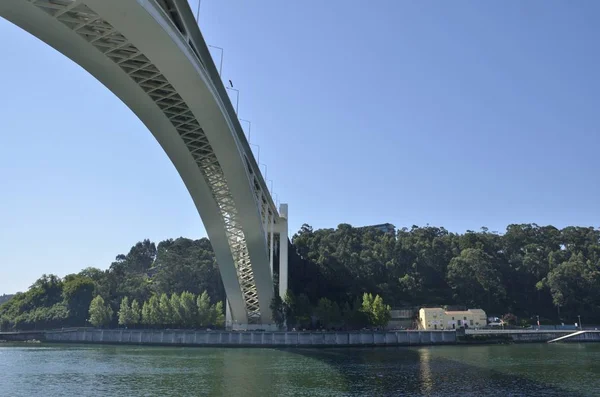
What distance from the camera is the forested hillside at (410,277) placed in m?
69.5

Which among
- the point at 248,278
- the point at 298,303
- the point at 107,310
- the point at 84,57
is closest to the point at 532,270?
the point at 298,303

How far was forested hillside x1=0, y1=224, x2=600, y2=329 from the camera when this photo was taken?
228ft

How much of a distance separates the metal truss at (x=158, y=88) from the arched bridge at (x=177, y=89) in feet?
0.13

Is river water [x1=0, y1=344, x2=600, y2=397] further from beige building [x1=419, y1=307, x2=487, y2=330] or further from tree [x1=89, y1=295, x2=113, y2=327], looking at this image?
tree [x1=89, y1=295, x2=113, y2=327]

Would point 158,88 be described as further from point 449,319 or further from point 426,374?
point 449,319

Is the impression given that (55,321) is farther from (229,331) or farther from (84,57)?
(84,57)

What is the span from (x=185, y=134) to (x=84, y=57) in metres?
9.93

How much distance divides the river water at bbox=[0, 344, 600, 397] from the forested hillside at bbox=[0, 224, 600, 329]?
2646 cm

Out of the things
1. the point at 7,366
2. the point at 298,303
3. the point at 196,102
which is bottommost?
the point at 7,366

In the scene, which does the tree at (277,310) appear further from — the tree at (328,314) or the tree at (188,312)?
the tree at (188,312)

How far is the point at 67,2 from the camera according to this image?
17.6 m

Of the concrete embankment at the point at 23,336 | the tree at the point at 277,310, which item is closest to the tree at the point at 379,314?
the tree at the point at 277,310

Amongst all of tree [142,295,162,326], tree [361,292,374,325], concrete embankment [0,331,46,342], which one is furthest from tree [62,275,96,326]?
tree [361,292,374,325]

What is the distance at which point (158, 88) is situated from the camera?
24.2 meters
